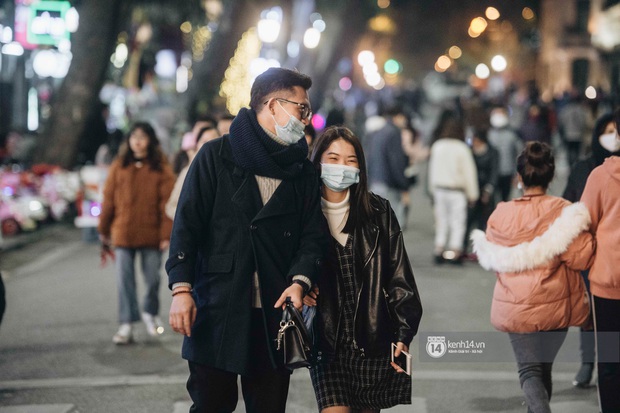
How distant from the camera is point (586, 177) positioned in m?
6.50

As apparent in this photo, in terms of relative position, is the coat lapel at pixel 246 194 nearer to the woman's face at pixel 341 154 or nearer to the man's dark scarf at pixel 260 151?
the man's dark scarf at pixel 260 151

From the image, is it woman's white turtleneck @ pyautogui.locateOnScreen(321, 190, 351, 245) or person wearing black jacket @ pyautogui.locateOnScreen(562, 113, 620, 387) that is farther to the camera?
person wearing black jacket @ pyautogui.locateOnScreen(562, 113, 620, 387)

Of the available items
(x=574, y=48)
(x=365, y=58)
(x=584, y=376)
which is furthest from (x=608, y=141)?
(x=574, y=48)

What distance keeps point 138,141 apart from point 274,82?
14.5ft

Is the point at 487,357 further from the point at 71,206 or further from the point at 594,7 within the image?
the point at 594,7

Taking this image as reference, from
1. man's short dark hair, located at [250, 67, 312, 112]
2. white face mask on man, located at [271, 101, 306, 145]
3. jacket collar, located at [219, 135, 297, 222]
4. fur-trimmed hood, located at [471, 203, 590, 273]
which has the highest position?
man's short dark hair, located at [250, 67, 312, 112]

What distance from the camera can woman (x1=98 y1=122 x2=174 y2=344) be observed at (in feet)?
27.6

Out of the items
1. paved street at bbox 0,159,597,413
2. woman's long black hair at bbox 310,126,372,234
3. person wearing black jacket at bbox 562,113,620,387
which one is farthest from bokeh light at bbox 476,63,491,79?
woman's long black hair at bbox 310,126,372,234

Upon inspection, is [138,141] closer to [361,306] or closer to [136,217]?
[136,217]

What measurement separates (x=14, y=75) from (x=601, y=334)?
21943 millimetres

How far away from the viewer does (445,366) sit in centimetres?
756

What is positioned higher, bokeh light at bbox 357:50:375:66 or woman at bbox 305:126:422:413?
bokeh light at bbox 357:50:375:66

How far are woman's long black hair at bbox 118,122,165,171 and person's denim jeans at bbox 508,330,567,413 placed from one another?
4.30 m

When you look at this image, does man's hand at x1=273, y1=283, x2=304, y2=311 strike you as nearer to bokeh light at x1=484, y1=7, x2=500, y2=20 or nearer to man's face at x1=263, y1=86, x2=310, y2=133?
man's face at x1=263, y1=86, x2=310, y2=133
